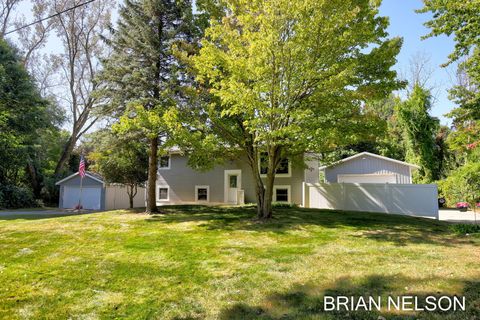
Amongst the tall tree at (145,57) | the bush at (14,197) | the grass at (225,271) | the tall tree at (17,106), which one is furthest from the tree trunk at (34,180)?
the grass at (225,271)

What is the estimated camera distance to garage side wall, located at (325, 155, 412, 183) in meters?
20.5

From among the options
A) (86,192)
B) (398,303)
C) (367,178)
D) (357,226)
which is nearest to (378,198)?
(357,226)

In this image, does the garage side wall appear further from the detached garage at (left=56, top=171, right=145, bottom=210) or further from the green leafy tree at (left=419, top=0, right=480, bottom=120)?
the detached garage at (left=56, top=171, right=145, bottom=210)

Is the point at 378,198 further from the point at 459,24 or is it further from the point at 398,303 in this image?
the point at 398,303

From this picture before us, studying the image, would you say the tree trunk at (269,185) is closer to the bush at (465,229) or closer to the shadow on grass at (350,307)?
the bush at (465,229)

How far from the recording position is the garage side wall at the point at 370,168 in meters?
20.5

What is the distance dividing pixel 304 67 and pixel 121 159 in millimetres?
11756

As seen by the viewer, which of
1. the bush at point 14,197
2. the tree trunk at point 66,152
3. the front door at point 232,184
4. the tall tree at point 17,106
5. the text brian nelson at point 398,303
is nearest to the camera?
the text brian nelson at point 398,303

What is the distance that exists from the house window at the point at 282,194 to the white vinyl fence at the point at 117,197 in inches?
442

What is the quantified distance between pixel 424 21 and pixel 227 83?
20.5 feet

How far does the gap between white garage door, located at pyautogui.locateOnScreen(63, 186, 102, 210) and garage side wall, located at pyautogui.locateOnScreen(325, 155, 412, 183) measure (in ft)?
56.0

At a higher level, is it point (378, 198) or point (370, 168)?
point (370, 168)

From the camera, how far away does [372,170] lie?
21.0 meters

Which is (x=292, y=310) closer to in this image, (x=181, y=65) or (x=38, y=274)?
(x=38, y=274)
